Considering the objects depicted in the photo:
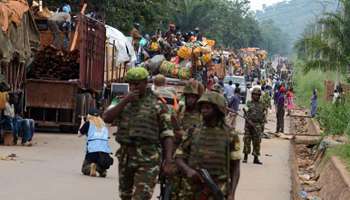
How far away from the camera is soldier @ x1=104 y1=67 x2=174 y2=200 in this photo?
8.45 metres

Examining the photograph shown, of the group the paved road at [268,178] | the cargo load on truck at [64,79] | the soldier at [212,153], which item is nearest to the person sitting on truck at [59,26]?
the cargo load on truck at [64,79]

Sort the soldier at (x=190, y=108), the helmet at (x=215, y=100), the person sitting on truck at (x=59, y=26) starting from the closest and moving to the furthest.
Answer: the helmet at (x=215, y=100)
the soldier at (x=190, y=108)
the person sitting on truck at (x=59, y=26)

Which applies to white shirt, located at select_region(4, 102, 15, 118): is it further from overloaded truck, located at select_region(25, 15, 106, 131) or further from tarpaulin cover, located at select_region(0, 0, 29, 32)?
overloaded truck, located at select_region(25, 15, 106, 131)

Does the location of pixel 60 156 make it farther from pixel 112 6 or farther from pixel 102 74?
pixel 112 6

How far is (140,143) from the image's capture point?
8.47 metres

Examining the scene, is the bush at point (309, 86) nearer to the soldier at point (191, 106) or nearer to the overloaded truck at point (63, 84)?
the overloaded truck at point (63, 84)

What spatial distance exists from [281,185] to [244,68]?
8155 cm

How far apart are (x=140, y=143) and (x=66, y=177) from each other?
6.46 metres

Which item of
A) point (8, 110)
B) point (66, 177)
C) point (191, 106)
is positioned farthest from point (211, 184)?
point (8, 110)

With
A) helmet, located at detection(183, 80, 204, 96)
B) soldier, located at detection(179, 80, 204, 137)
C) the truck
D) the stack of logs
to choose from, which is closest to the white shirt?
the truck

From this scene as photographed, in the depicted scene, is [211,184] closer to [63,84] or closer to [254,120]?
[254,120]

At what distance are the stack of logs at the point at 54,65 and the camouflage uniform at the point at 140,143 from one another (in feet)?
54.4

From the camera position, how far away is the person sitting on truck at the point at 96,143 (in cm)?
1442

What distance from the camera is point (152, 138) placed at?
27.9 feet
